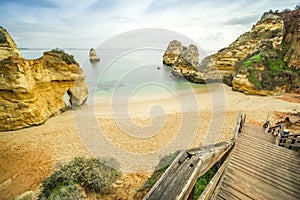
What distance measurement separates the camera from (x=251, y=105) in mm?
14031

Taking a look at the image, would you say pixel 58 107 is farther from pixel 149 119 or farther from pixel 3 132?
pixel 149 119

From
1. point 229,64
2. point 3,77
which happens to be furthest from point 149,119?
point 229,64

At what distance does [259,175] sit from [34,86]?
1324 cm

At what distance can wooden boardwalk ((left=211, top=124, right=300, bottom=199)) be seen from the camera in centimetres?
252

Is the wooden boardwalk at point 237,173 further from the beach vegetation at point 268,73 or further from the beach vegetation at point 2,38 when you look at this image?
the beach vegetation at point 2,38

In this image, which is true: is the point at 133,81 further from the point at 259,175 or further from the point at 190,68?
the point at 259,175

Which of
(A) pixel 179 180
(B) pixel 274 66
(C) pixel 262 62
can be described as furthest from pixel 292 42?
(A) pixel 179 180

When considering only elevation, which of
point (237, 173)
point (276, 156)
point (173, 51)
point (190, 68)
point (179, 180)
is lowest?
point (276, 156)

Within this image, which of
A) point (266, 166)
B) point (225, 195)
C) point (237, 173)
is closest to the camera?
point (225, 195)

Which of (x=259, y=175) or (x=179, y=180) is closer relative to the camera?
(x=179, y=180)

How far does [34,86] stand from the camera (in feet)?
34.3

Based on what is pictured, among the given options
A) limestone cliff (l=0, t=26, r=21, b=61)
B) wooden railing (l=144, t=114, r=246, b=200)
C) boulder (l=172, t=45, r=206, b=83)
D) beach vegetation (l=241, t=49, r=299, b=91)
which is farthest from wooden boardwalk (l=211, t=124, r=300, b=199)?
boulder (l=172, t=45, r=206, b=83)

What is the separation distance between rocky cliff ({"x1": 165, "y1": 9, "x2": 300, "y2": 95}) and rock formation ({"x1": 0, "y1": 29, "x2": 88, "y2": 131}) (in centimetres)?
2028

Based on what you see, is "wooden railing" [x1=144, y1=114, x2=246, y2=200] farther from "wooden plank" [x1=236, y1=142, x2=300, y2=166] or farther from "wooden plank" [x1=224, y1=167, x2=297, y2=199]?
"wooden plank" [x1=236, y1=142, x2=300, y2=166]
